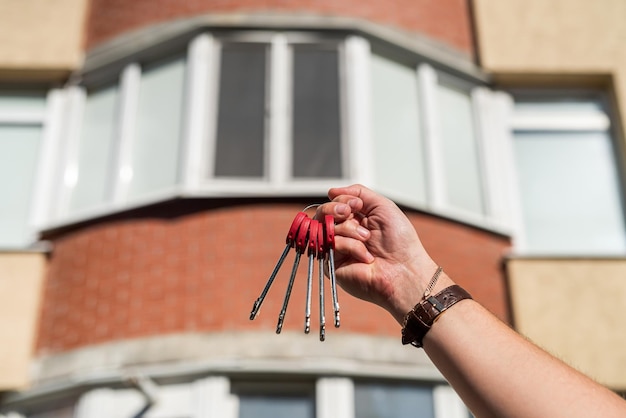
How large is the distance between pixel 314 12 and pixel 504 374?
6.28m

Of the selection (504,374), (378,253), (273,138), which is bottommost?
(504,374)

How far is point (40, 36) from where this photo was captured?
8.66 metres

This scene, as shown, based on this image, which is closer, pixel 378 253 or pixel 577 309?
pixel 378 253

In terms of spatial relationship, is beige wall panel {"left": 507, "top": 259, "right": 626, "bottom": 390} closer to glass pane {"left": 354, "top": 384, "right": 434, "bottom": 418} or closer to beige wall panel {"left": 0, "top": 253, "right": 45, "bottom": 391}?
glass pane {"left": 354, "top": 384, "right": 434, "bottom": 418}

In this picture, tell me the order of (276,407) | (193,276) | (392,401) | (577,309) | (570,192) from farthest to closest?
1. (570,192)
2. (577,309)
3. (193,276)
4. (392,401)
5. (276,407)

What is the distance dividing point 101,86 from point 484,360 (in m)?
6.87

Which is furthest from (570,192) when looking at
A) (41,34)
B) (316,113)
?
(41,34)

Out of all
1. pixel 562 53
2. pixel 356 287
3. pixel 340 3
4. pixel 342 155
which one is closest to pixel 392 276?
pixel 356 287

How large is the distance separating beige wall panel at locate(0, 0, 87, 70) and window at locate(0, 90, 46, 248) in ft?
1.08

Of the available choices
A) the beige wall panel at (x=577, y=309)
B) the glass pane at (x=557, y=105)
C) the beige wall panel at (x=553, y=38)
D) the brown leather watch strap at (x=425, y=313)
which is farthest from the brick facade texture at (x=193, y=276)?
the brown leather watch strap at (x=425, y=313)

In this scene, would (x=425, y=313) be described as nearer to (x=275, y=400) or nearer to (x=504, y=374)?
(x=504, y=374)

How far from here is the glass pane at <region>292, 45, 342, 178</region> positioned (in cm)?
742

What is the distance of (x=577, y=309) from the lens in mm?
7391

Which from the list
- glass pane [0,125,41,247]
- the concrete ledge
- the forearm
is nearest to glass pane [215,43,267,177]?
the concrete ledge
